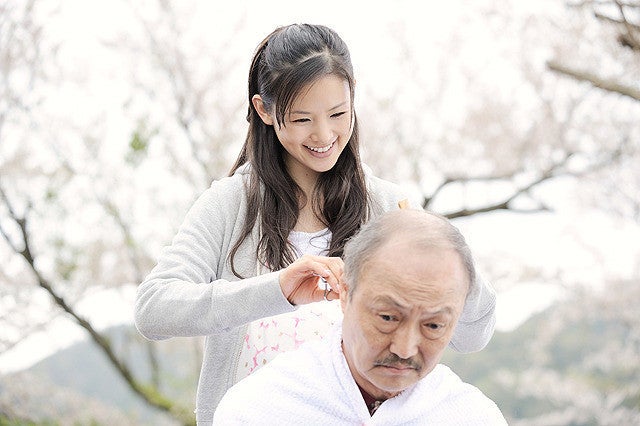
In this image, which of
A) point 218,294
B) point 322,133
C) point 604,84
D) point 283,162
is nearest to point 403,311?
point 218,294

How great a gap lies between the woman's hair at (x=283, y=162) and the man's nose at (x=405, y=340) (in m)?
0.66

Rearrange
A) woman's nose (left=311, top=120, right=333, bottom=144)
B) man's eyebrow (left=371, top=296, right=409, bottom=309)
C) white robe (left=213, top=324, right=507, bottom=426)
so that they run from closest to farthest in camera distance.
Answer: man's eyebrow (left=371, top=296, right=409, bottom=309)
white robe (left=213, top=324, right=507, bottom=426)
woman's nose (left=311, top=120, right=333, bottom=144)

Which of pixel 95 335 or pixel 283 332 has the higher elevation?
pixel 283 332

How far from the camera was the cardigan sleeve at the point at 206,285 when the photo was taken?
6.29 feet

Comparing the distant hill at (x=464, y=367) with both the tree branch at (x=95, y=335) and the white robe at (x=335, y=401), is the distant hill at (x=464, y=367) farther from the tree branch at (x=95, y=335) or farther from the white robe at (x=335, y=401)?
the white robe at (x=335, y=401)

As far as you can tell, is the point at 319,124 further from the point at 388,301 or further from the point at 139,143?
the point at 139,143

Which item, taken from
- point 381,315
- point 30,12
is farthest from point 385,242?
point 30,12

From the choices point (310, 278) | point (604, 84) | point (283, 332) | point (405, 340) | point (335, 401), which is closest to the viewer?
point (405, 340)

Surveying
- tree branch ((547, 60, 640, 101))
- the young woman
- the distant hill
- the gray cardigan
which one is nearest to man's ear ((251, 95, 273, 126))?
the young woman

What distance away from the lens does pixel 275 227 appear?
7.31 feet

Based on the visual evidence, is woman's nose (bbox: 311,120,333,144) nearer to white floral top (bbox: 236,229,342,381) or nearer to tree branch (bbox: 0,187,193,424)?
white floral top (bbox: 236,229,342,381)

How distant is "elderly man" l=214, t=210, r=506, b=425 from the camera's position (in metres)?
1.57

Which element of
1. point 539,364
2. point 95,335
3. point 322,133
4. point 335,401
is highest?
point 322,133

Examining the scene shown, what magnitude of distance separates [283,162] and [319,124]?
27 cm
